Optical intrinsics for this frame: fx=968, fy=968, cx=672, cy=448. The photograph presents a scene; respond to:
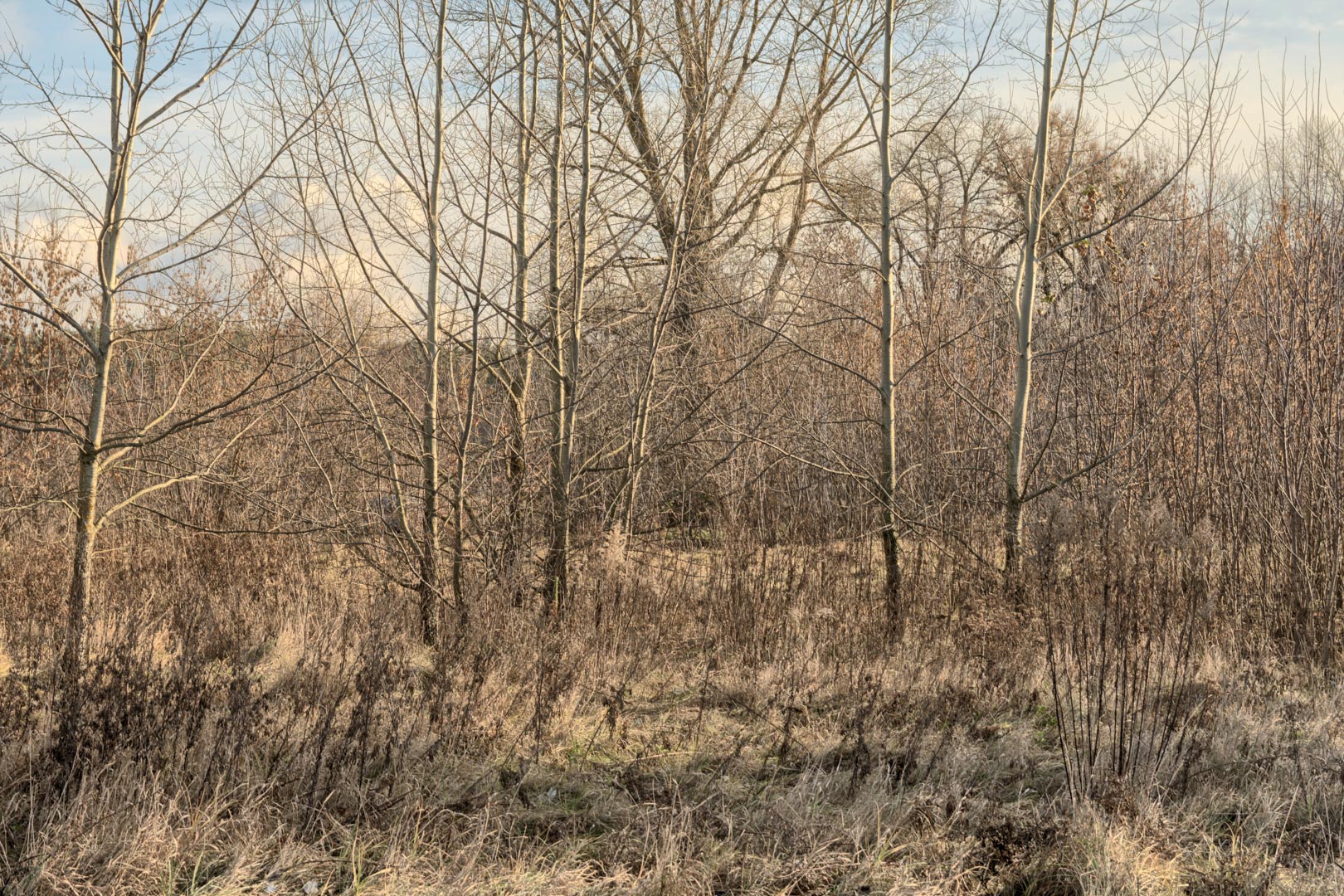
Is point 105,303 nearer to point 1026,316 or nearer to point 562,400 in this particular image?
point 562,400

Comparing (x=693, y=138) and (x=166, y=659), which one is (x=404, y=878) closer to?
(x=166, y=659)

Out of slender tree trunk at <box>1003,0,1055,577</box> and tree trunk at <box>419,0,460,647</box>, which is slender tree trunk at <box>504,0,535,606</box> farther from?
slender tree trunk at <box>1003,0,1055,577</box>

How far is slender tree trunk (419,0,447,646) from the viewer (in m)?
5.49

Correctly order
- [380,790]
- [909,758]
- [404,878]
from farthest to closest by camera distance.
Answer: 1. [909,758]
2. [380,790]
3. [404,878]

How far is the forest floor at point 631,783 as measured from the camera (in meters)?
3.01

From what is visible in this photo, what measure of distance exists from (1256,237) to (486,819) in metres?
5.87

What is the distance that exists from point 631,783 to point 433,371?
8.93ft

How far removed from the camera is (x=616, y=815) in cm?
354

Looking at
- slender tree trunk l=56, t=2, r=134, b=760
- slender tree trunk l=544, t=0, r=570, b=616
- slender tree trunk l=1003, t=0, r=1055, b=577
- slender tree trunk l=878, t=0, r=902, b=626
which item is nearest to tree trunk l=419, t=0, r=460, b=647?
slender tree trunk l=544, t=0, r=570, b=616

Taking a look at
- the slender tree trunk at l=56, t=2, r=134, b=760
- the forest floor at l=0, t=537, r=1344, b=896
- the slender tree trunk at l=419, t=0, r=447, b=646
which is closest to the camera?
the forest floor at l=0, t=537, r=1344, b=896

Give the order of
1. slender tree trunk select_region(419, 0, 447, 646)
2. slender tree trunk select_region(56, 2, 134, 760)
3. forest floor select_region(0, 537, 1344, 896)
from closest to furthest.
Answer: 1. forest floor select_region(0, 537, 1344, 896)
2. slender tree trunk select_region(56, 2, 134, 760)
3. slender tree trunk select_region(419, 0, 447, 646)

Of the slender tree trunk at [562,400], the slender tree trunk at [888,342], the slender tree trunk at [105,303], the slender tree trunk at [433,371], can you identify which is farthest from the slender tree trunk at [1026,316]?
the slender tree trunk at [105,303]

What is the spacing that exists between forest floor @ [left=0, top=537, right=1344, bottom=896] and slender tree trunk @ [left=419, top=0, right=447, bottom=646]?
554 mm

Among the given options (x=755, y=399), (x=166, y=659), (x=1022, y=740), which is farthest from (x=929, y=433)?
(x=166, y=659)
